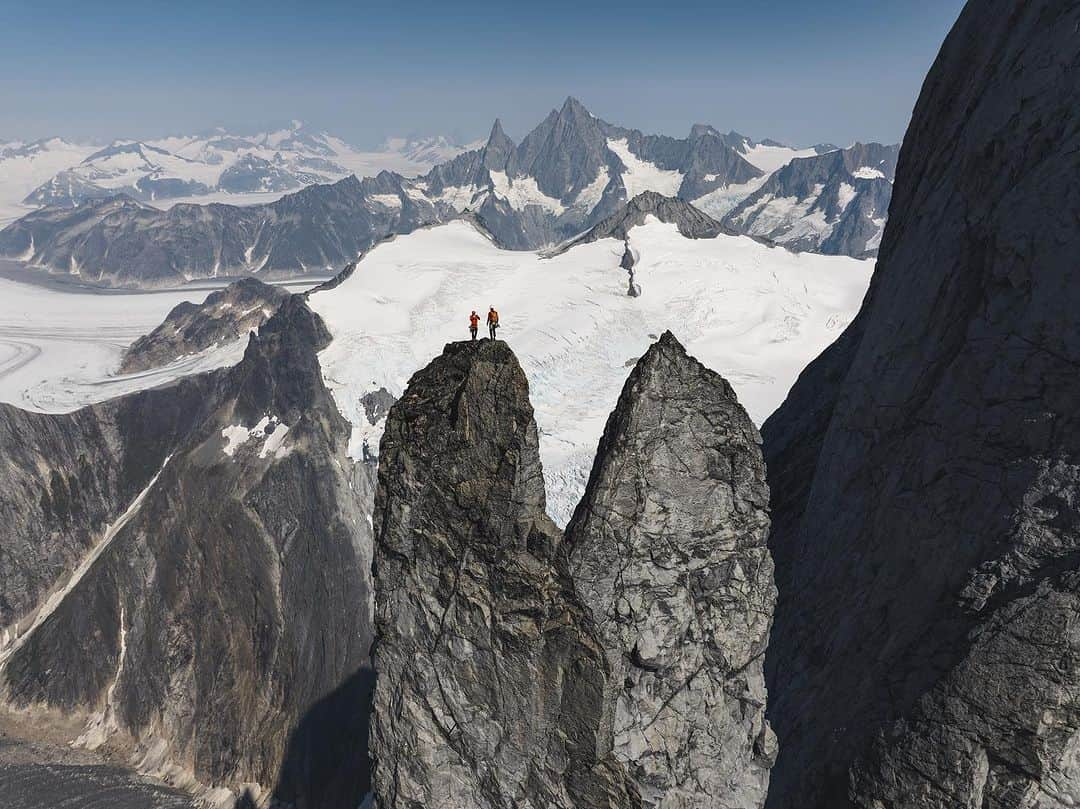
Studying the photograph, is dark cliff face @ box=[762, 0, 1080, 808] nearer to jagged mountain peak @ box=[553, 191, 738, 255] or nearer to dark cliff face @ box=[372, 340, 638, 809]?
dark cliff face @ box=[372, 340, 638, 809]

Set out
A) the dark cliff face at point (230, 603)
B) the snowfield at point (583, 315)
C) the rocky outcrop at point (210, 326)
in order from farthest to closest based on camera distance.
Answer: the rocky outcrop at point (210, 326) < the snowfield at point (583, 315) < the dark cliff face at point (230, 603)

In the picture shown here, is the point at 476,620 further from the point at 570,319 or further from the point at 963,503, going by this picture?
the point at 570,319

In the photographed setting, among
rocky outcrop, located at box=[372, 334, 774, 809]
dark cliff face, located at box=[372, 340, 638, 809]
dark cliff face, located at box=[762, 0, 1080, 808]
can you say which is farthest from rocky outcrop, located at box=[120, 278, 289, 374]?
dark cliff face, located at box=[762, 0, 1080, 808]

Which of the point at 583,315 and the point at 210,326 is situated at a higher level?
the point at 583,315

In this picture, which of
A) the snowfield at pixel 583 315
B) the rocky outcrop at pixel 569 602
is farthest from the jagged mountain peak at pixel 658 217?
the rocky outcrop at pixel 569 602

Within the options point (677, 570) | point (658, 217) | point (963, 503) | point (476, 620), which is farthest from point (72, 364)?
point (963, 503)

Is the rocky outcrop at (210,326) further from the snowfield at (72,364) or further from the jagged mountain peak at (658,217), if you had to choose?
the jagged mountain peak at (658,217)
